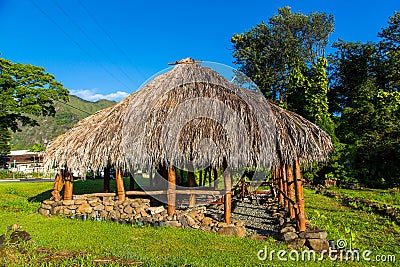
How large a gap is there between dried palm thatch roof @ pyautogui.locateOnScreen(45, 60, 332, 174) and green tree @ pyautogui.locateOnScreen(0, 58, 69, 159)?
16.3 meters

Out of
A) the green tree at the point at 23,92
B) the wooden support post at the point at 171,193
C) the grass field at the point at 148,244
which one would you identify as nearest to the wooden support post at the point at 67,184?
the grass field at the point at 148,244

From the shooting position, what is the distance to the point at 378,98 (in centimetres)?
2006

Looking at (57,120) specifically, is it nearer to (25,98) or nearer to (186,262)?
(25,98)

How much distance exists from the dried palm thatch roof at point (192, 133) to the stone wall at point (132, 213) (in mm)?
988

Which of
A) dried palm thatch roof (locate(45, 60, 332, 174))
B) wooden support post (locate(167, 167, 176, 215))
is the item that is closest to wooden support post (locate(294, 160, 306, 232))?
dried palm thatch roof (locate(45, 60, 332, 174))

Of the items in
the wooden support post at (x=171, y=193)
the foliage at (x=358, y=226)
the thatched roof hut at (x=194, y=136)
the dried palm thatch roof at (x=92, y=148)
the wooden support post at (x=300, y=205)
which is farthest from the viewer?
the dried palm thatch roof at (x=92, y=148)

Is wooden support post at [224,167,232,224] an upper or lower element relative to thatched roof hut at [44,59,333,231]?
lower

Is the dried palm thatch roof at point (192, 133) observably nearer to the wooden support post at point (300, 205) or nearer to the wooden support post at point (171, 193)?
the wooden support post at point (171, 193)

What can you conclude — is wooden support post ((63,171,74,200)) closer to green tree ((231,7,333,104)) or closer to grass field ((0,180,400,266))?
grass field ((0,180,400,266))

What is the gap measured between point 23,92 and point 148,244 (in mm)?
20984

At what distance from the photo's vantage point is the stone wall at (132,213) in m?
7.81

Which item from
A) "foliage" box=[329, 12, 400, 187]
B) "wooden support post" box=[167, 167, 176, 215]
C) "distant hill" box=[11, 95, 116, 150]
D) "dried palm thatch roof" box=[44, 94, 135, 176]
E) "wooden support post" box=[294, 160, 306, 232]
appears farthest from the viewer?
"distant hill" box=[11, 95, 116, 150]

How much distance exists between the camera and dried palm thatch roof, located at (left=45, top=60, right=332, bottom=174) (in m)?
7.63

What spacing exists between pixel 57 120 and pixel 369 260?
118612 millimetres
